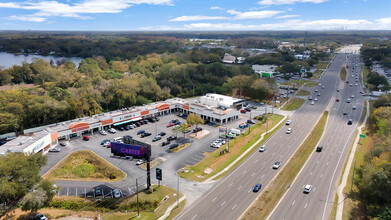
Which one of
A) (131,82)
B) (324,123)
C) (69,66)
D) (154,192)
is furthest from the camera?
(69,66)

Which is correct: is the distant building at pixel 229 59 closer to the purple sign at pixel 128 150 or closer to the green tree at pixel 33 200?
the purple sign at pixel 128 150

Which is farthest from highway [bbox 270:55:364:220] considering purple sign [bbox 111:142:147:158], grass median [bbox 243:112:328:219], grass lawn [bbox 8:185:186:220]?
purple sign [bbox 111:142:147:158]

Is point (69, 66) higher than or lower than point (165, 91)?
higher

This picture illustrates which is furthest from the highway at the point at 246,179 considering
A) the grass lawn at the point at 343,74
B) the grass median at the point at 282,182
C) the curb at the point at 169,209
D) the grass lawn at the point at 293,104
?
the grass lawn at the point at 343,74

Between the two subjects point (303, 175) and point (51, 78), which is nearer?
point (303, 175)

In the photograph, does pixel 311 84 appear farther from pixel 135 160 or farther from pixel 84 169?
pixel 84 169

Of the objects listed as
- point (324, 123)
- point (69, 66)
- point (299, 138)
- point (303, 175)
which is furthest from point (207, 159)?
point (69, 66)

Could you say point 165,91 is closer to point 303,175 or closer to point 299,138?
point 299,138
